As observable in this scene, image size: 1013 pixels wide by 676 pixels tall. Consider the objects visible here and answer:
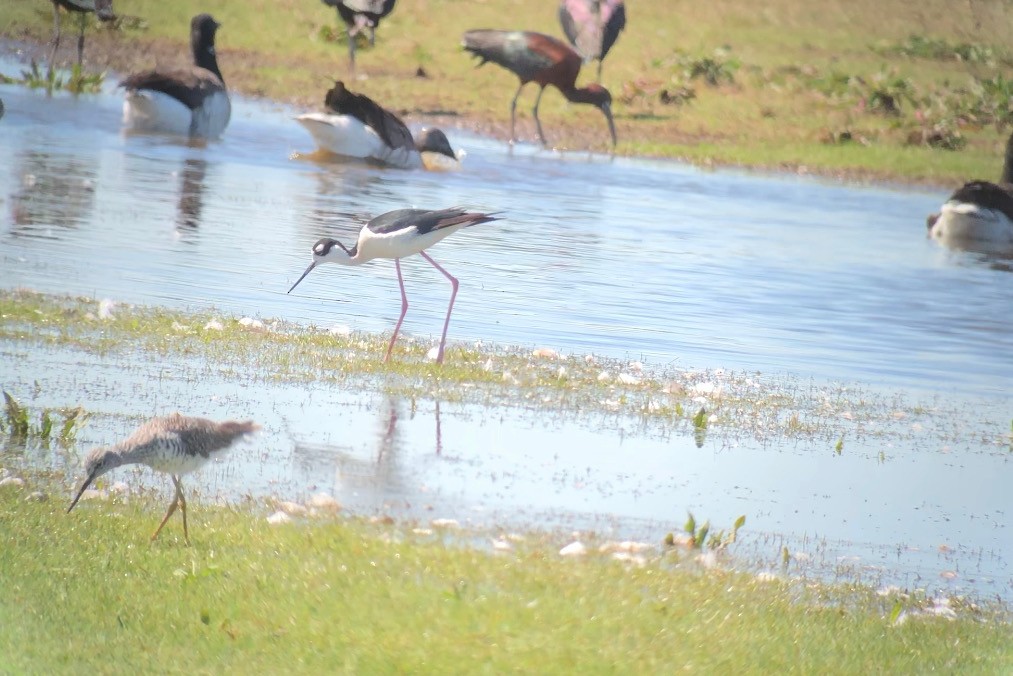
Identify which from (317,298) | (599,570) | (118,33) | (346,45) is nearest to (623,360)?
(317,298)

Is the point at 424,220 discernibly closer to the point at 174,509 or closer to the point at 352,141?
the point at 174,509

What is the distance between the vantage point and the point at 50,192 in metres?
16.2

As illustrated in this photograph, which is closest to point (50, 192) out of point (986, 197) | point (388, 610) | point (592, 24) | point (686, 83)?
point (388, 610)

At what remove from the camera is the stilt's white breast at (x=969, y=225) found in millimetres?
22203

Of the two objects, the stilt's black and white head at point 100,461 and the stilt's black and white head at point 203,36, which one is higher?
the stilt's black and white head at point 203,36

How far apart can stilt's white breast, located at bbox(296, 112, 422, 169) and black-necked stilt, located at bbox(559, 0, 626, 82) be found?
10.8 metres

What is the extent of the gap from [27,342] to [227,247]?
220 inches

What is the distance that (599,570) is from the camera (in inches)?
262

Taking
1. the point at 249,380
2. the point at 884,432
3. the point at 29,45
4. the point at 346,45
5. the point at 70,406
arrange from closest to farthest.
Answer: the point at 70,406 < the point at 249,380 < the point at 884,432 < the point at 29,45 < the point at 346,45

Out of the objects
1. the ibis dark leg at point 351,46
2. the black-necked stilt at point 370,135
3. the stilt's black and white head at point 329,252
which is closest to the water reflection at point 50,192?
the stilt's black and white head at point 329,252

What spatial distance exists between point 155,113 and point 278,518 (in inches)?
647

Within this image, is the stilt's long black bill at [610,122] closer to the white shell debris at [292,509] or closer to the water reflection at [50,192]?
the water reflection at [50,192]

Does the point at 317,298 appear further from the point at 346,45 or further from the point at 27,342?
the point at 346,45

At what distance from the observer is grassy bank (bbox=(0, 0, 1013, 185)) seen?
26656 mm
